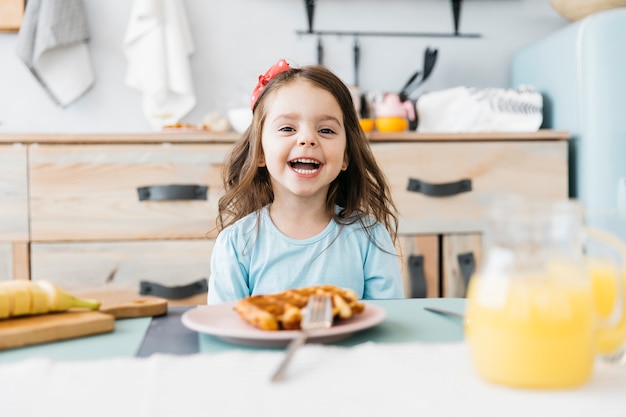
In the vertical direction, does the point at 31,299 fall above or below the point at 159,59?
below

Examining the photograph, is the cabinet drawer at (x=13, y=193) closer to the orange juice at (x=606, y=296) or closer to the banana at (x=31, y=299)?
the banana at (x=31, y=299)

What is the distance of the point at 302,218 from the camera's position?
1.45 m

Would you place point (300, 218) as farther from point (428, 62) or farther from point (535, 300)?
point (428, 62)

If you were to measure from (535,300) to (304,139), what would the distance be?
2.86 ft

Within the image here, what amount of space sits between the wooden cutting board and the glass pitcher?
38cm

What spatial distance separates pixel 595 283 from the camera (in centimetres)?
55

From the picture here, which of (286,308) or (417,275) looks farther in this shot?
(417,275)

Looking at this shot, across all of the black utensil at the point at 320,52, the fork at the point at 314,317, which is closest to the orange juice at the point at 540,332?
the fork at the point at 314,317

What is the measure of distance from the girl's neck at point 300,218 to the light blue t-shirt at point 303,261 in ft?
0.08

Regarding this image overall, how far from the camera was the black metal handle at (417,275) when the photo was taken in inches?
85.9

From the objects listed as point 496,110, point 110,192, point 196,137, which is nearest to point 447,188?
point 496,110

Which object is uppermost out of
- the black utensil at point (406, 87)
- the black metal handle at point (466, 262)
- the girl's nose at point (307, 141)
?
the black utensil at point (406, 87)

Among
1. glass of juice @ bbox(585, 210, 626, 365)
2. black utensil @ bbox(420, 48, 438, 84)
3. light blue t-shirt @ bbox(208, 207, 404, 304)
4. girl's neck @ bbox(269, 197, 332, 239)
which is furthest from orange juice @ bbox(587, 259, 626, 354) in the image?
black utensil @ bbox(420, 48, 438, 84)

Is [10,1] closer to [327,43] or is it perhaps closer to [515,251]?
[327,43]
